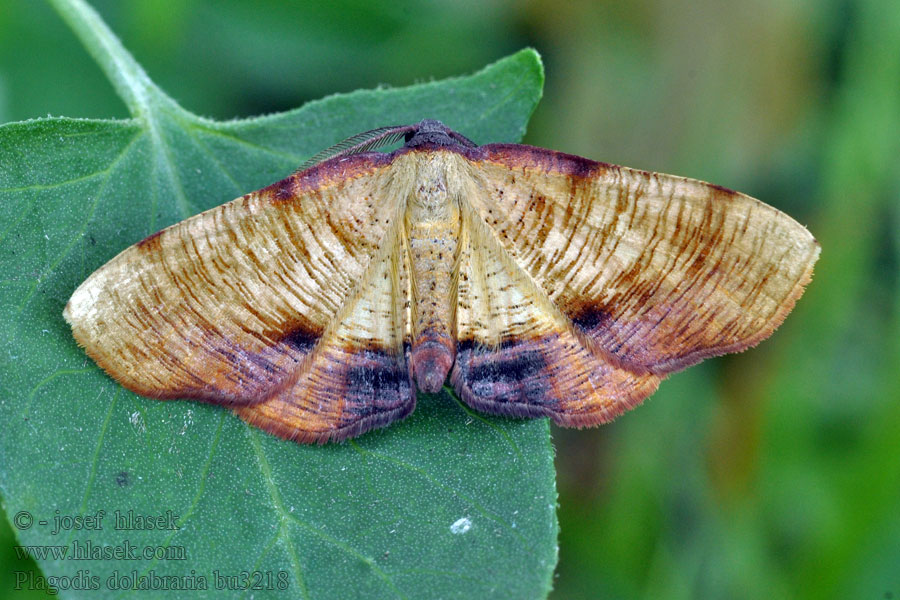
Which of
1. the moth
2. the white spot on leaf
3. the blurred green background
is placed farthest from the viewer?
the blurred green background

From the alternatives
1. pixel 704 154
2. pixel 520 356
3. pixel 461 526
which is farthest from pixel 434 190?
pixel 704 154

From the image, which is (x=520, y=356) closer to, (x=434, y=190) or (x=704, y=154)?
(x=434, y=190)

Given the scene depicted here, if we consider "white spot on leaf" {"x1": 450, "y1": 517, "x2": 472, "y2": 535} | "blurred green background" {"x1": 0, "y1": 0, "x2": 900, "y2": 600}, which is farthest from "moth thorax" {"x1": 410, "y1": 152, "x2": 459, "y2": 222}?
"blurred green background" {"x1": 0, "y1": 0, "x2": 900, "y2": 600}

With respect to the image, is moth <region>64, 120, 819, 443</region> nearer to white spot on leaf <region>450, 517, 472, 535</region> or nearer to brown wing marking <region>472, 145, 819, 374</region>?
brown wing marking <region>472, 145, 819, 374</region>

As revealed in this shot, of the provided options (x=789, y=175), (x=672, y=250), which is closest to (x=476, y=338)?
(x=672, y=250)

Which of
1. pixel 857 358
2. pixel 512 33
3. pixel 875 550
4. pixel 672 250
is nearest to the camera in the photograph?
pixel 672 250

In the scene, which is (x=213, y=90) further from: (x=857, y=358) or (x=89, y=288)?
(x=857, y=358)

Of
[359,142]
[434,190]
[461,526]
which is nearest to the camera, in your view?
[461,526]
